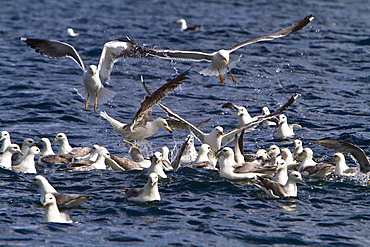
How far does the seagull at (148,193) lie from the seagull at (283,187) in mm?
1844

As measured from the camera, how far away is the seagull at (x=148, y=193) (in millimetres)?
10188

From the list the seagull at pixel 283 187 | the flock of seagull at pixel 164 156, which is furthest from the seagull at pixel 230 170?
the seagull at pixel 283 187

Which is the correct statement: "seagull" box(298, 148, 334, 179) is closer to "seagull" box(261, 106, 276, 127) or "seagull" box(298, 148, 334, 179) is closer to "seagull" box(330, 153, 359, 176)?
"seagull" box(330, 153, 359, 176)

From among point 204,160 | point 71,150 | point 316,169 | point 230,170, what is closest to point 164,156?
point 204,160

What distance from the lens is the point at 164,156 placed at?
1359 cm

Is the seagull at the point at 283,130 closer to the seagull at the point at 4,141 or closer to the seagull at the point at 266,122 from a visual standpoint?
the seagull at the point at 266,122

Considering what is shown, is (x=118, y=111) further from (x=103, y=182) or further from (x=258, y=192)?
(x=258, y=192)

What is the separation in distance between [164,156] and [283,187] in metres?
3.39

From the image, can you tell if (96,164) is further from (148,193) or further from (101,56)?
(101,56)

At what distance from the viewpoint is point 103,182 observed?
11.8m

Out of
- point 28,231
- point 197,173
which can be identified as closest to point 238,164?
point 197,173

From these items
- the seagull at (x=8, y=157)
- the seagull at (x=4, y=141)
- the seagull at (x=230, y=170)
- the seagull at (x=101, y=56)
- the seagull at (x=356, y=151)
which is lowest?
the seagull at (x=4, y=141)

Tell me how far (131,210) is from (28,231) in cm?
167

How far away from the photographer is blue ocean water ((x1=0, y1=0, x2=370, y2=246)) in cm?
942
